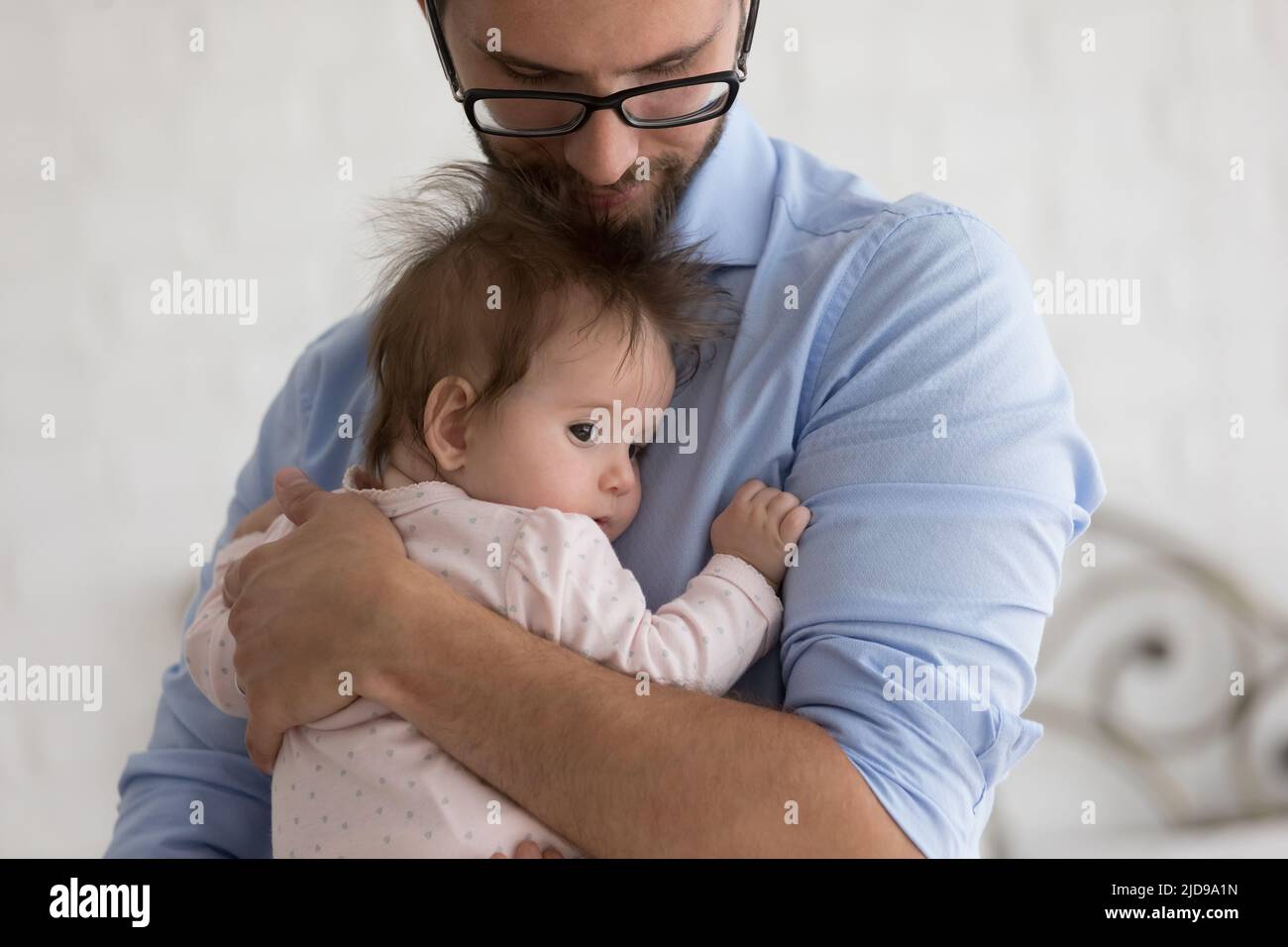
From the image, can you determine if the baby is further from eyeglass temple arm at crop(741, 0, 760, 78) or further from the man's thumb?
eyeglass temple arm at crop(741, 0, 760, 78)

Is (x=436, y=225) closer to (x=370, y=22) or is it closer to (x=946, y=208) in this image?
(x=946, y=208)

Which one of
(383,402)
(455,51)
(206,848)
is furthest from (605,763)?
(455,51)

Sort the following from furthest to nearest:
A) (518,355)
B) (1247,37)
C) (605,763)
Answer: (1247,37)
(518,355)
(605,763)

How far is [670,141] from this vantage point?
1.32 meters

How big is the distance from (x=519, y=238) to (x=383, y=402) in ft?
0.80

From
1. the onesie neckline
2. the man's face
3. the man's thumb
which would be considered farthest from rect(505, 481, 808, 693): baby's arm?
the man's face

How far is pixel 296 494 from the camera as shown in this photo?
1.30 m

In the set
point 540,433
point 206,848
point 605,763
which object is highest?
point 540,433

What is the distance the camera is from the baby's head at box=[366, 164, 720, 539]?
1186 mm

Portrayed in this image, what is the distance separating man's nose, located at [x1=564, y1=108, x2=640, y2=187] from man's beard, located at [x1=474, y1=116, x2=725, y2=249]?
3cm

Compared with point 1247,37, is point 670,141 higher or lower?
lower
